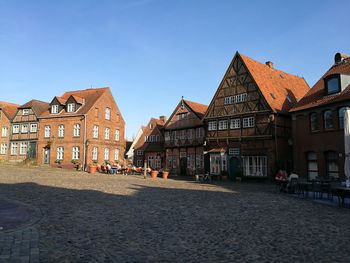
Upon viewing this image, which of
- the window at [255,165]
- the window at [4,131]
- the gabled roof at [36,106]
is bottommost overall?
the window at [255,165]

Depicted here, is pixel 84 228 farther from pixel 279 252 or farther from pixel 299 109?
pixel 299 109

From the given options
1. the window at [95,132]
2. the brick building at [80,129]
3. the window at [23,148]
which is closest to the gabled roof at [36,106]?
the brick building at [80,129]

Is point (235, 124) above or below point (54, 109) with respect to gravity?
below

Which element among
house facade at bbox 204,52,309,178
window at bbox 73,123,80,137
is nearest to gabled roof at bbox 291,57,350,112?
house facade at bbox 204,52,309,178

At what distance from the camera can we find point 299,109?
24.9 metres

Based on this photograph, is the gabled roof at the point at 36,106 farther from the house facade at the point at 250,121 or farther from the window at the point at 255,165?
the window at the point at 255,165

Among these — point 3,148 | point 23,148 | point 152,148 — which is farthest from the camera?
point 3,148

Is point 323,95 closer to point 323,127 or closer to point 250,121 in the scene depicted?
point 323,127

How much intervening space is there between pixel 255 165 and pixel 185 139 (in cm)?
1103

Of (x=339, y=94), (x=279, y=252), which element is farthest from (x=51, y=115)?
(x=279, y=252)

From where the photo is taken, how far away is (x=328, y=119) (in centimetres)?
2272

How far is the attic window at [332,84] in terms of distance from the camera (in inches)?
910

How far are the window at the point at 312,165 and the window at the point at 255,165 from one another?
14.7 feet

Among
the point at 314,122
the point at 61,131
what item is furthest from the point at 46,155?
the point at 314,122
